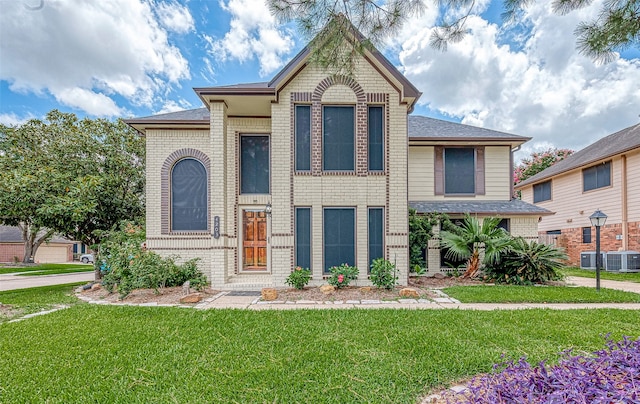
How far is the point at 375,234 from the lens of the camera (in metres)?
8.44

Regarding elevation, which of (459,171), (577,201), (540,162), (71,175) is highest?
(540,162)

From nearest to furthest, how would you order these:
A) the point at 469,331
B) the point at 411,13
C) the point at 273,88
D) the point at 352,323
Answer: the point at 411,13 → the point at 469,331 → the point at 352,323 → the point at 273,88

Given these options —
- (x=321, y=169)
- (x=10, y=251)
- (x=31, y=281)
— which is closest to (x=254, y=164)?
(x=321, y=169)

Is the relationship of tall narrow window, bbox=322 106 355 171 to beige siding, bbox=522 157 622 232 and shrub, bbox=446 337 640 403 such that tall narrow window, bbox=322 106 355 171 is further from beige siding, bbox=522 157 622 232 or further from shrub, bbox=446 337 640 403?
beige siding, bbox=522 157 622 232

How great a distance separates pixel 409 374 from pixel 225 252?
649 cm

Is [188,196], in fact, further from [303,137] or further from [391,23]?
[391,23]

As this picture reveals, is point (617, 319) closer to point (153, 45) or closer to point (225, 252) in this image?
point (225, 252)

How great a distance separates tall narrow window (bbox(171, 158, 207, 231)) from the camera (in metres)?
9.58

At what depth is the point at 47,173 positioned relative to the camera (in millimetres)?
8641

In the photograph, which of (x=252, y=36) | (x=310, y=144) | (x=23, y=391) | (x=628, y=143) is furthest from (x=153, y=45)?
(x=628, y=143)

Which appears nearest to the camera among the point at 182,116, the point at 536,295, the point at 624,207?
the point at 536,295

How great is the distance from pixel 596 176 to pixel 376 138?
43.0 ft

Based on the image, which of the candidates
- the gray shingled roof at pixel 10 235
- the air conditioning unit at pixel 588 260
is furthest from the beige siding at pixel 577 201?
the gray shingled roof at pixel 10 235

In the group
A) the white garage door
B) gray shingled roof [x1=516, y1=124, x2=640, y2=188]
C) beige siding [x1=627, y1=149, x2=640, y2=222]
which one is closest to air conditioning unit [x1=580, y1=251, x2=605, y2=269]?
beige siding [x1=627, y1=149, x2=640, y2=222]
